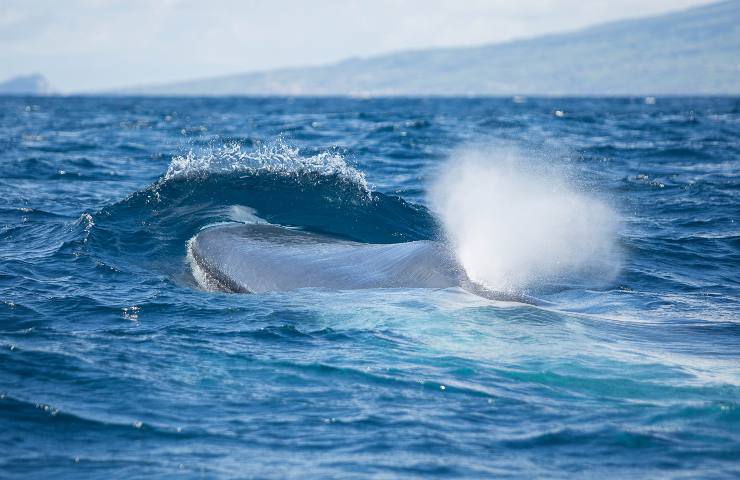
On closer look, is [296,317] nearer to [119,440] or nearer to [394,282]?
[394,282]

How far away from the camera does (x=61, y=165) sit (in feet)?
81.3

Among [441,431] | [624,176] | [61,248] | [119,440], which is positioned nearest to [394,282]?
[441,431]

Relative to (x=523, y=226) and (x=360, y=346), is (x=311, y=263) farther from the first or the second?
(x=523, y=226)

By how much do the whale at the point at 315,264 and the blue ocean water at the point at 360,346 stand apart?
0.87 feet

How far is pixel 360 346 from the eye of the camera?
880 centimetres

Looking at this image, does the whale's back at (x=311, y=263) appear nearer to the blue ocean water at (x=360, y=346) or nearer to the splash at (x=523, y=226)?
the blue ocean water at (x=360, y=346)

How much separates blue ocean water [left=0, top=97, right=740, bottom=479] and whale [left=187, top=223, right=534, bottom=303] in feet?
0.87

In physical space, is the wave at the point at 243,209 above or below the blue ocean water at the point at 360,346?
above

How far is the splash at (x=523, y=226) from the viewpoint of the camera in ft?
42.0

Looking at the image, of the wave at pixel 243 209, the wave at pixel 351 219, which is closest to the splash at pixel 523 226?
the wave at pixel 351 219

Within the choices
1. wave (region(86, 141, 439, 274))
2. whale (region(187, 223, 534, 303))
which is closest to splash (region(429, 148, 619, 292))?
whale (region(187, 223, 534, 303))

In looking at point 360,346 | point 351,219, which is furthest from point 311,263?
point 351,219

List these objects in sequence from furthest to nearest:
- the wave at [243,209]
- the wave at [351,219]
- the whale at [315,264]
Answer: the wave at [243,209] → the wave at [351,219] → the whale at [315,264]

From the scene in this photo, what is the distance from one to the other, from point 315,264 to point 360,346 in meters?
2.15
